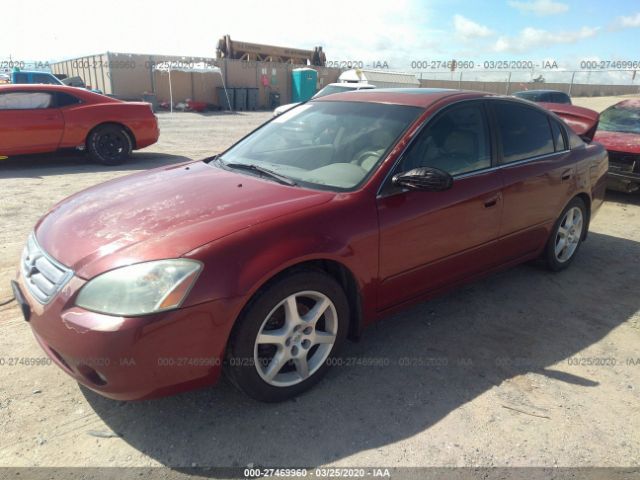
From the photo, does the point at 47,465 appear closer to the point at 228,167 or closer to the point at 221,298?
the point at 221,298

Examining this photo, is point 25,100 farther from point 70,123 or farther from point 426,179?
point 426,179

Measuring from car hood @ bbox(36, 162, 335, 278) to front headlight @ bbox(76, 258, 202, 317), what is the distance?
5cm

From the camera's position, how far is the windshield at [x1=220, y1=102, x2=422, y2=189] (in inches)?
120

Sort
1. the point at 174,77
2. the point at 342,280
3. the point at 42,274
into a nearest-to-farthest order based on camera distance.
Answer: the point at 42,274, the point at 342,280, the point at 174,77

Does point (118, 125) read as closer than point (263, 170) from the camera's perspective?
No

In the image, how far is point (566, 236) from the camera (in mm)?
4531

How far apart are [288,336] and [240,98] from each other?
25868 millimetres

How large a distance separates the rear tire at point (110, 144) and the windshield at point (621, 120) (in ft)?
27.8

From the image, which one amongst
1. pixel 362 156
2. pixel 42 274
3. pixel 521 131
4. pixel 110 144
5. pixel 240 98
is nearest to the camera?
pixel 42 274

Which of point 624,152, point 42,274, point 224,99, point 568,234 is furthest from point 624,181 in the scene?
point 224,99

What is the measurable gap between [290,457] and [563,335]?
7.31ft

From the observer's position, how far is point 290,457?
2.30 meters

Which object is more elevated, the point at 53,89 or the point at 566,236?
the point at 53,89

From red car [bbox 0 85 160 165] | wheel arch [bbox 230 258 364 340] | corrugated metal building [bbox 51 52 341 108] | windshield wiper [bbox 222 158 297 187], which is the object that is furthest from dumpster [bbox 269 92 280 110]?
wheel arch [bbox 230 258 364 340]
